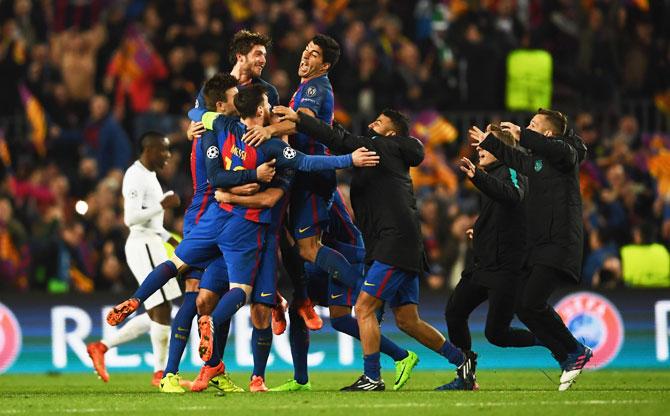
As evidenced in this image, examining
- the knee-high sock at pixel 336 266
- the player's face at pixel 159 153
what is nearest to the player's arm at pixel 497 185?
the knee-high sock at pixel 336 266

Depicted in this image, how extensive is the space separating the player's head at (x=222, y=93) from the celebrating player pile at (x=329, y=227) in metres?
0.01

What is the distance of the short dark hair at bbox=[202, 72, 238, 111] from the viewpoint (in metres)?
11.4

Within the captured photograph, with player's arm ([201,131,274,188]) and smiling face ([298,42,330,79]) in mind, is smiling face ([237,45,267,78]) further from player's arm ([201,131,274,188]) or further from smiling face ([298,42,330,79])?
player's arm ([201,131,274,188])

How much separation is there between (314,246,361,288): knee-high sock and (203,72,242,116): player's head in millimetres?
1281

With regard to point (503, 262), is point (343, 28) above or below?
above

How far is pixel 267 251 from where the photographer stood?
36.4 ft

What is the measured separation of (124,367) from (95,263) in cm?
165

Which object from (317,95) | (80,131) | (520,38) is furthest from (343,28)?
(317,95)

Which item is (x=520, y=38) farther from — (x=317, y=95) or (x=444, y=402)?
(x=444, y=402)

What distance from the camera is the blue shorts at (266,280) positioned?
11.0 metres

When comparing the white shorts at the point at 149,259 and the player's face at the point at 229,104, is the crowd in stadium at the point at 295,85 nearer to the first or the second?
the white shorts at the point at 149,259

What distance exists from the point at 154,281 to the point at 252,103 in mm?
1571

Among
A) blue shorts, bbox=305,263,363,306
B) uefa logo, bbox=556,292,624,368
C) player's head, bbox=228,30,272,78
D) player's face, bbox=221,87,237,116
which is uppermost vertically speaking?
player's head, bbox=228,30,272,78

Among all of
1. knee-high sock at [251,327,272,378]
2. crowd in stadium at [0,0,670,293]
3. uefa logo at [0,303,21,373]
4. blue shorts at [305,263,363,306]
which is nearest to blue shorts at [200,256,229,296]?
knee-high sock at [251,327,272,378]
